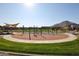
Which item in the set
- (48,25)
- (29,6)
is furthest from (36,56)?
(29,6)

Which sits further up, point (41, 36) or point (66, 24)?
point (66, 24)

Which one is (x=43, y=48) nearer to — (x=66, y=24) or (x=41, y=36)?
(x=41, y=36)

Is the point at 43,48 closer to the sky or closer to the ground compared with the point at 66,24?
closer to the ground

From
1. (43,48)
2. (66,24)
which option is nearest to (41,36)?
(43,48)

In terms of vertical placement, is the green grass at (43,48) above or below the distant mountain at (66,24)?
below

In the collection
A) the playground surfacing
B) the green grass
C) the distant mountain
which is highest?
the distant mountain

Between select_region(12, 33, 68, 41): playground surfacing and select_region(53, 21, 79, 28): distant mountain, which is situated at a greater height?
select_region(53, 21, 79, 28): distant mountain

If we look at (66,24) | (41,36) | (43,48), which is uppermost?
(66,24)

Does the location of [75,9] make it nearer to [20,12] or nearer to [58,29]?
[58,29]

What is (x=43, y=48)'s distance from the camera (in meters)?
2.38

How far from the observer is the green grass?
7.78 ft

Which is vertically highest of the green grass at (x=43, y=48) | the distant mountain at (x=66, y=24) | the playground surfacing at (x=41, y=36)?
the distant mountain at (x=66, y=24)

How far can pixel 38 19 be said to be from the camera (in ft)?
7.87

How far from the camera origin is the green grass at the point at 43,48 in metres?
2.37
